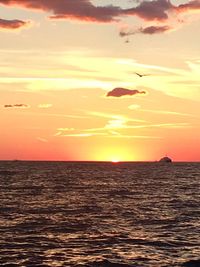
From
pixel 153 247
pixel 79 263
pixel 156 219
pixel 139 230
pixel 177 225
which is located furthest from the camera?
pixel 156 219

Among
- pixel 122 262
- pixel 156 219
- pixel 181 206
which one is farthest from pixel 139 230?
pixel 181 206

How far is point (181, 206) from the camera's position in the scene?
62594mm

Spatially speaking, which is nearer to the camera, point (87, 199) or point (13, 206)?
point (13, 206)

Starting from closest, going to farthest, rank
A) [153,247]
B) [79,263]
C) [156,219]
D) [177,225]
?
1. [79,263]
2. [153,247]
3. [177,225]
4. [156,219]

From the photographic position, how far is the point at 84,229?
42.6 meters

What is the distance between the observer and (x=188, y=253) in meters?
32.7

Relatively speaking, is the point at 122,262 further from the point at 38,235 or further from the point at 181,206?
the point at 181,206

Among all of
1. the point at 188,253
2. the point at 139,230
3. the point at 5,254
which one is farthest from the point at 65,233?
the point at 188,253

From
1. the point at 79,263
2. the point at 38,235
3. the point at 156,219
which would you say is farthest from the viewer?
the point at 156,219

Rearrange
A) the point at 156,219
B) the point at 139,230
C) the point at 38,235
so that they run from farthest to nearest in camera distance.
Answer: the point at 156,219 < the point at 139,230 < the point at 38,235

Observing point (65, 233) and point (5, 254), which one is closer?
point (5, 254)

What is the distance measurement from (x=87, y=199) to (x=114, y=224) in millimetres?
26157

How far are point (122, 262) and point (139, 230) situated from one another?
40.7 feet

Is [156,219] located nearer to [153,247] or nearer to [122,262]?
[153,247]
